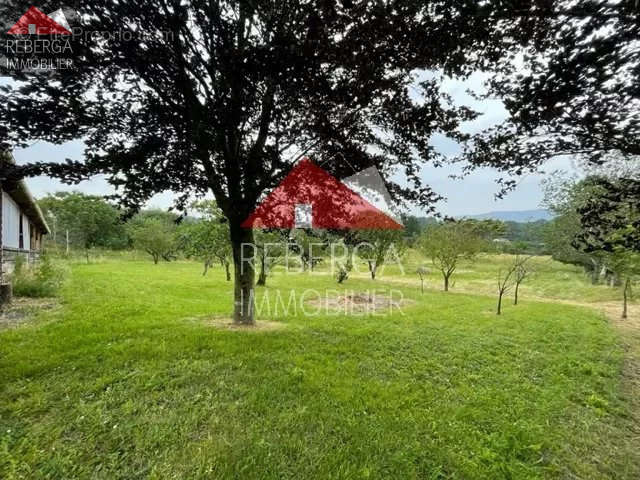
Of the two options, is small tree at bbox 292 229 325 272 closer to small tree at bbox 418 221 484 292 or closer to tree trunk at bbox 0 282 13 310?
tree trunk at bbox 0 282 13 310

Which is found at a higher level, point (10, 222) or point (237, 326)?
point (10, 222)

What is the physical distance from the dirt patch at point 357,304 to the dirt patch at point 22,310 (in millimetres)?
8053

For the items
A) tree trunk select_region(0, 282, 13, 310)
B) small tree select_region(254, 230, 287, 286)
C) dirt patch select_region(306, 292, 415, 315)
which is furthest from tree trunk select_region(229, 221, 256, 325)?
small tree select_region(254, 230, 287, 286)

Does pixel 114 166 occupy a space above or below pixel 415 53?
below

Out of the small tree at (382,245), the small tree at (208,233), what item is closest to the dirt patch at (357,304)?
the small tree at (382,245)

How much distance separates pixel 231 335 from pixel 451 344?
5.12 metres

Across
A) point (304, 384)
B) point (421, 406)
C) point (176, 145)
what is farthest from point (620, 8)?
point (176, 145)

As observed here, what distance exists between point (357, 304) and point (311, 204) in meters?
7.54

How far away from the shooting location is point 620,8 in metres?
2.18

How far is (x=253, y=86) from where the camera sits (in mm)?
3744

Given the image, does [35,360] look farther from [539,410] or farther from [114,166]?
[539,410]

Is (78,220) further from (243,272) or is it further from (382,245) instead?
(243,272)

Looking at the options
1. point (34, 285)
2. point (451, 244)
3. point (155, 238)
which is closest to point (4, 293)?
point (34, 285)

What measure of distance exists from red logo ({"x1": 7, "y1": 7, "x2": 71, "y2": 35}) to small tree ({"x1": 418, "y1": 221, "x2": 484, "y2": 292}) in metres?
19.6
